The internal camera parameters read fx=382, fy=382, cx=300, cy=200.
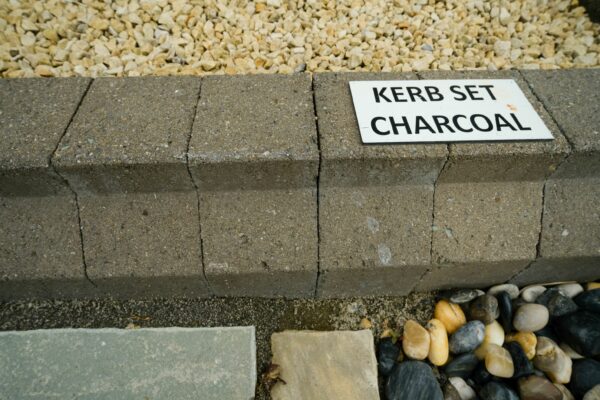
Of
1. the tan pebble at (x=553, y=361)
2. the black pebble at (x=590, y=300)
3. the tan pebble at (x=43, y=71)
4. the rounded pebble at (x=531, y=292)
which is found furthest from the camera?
the tan pebble at (x=43, y=71)

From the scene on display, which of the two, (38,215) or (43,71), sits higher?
(43,71)

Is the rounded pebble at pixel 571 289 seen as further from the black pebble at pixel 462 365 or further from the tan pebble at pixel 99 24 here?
the tan pebble at pixel 99 24

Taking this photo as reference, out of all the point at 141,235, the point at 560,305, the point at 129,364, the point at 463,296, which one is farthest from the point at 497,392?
the point at 141,235

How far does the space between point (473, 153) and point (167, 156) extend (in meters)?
1.34

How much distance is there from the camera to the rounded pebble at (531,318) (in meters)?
1.91

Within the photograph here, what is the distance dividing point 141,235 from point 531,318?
1960 millimetres

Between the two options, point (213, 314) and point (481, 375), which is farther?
point (213, 314)

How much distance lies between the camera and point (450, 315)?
1.98 meters

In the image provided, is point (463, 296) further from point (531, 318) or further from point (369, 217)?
point (369, 217)

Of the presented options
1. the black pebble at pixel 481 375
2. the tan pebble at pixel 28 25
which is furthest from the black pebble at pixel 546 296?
the tan pebble at pixel 28 25

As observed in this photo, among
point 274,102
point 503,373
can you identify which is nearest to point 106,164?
point 274,102

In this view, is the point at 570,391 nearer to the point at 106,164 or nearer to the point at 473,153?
the point at 473,153

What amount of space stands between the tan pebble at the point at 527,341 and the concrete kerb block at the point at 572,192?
333 mm

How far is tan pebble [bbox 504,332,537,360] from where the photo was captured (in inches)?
74.3
